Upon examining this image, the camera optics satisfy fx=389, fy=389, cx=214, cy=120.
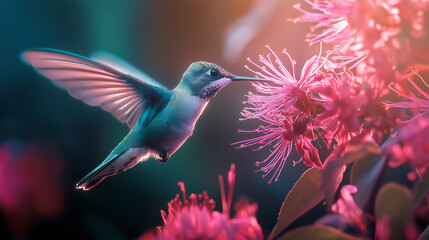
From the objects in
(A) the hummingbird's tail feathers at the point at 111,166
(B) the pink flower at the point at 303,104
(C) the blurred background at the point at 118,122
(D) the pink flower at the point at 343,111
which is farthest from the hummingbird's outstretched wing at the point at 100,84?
(C) the blurred background at the point at 118,122

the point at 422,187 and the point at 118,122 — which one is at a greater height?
the point at 422,187

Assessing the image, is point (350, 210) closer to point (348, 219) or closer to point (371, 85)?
point (348, 219)

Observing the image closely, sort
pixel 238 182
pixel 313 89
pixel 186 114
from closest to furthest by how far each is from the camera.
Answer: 1. pixel 313 89
2. pixel 186 114
3. pixel 238 182

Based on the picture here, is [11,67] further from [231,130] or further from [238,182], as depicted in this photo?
[238,182]

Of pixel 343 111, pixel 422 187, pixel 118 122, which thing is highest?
pixel 343 111

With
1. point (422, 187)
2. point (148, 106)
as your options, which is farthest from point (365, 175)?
point (148, 106)

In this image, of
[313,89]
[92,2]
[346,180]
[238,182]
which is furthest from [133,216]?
[313,89]
